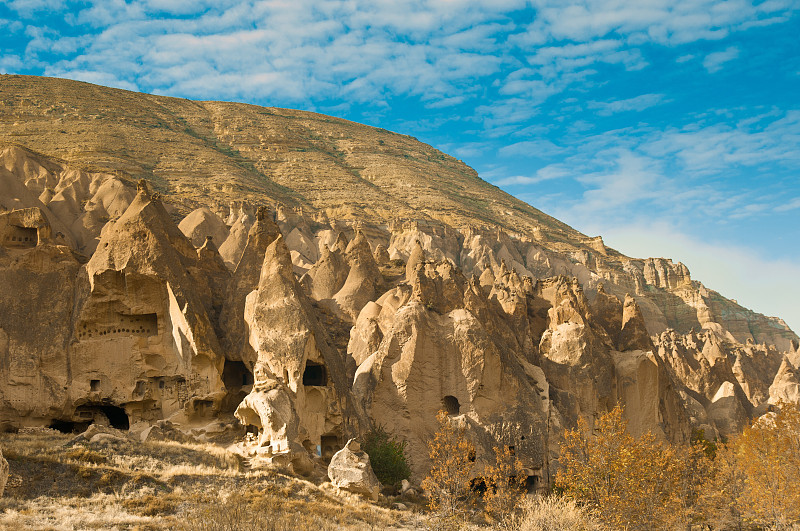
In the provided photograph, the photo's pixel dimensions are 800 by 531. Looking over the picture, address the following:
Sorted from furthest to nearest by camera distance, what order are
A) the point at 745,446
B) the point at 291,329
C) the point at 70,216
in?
the point at 70,216, the point at 745,446, the point at 291,329

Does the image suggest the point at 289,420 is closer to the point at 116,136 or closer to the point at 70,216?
the point at 70,216

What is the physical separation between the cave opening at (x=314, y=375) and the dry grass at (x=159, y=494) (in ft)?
14.3

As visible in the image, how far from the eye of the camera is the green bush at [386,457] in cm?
2650

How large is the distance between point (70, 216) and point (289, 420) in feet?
160

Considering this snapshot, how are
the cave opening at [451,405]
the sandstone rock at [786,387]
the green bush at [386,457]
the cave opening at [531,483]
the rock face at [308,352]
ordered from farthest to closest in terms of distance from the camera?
the sandstone rock at [786,387], the cave opening at [451,405], the cave opening at [531,483], the rock face at [308,352], the green bush at [386,457]

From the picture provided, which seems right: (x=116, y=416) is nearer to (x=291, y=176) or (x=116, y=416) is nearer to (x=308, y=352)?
(x=308, y=352)

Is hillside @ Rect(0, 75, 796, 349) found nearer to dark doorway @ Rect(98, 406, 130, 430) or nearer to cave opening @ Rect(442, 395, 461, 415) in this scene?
dark doorway @ Rect(98, 406, 130, 430)

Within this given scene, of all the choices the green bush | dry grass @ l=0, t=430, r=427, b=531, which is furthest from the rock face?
dry grass @ l=0, t=430, r=427, b=531

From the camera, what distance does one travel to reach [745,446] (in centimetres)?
3189

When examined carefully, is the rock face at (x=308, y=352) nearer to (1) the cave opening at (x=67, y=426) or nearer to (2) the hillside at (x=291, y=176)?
(1) the cave opening at (x=67, y=426)

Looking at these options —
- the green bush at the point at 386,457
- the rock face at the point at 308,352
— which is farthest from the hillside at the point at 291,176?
the green bush at the point at 386,457

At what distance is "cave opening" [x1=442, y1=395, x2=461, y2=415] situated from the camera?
29594mm

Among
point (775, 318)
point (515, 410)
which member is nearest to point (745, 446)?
point (515, 410)

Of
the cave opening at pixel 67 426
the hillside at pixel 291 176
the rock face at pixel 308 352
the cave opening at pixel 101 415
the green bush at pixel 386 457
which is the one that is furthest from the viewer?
the hillside at pixel 291 176
